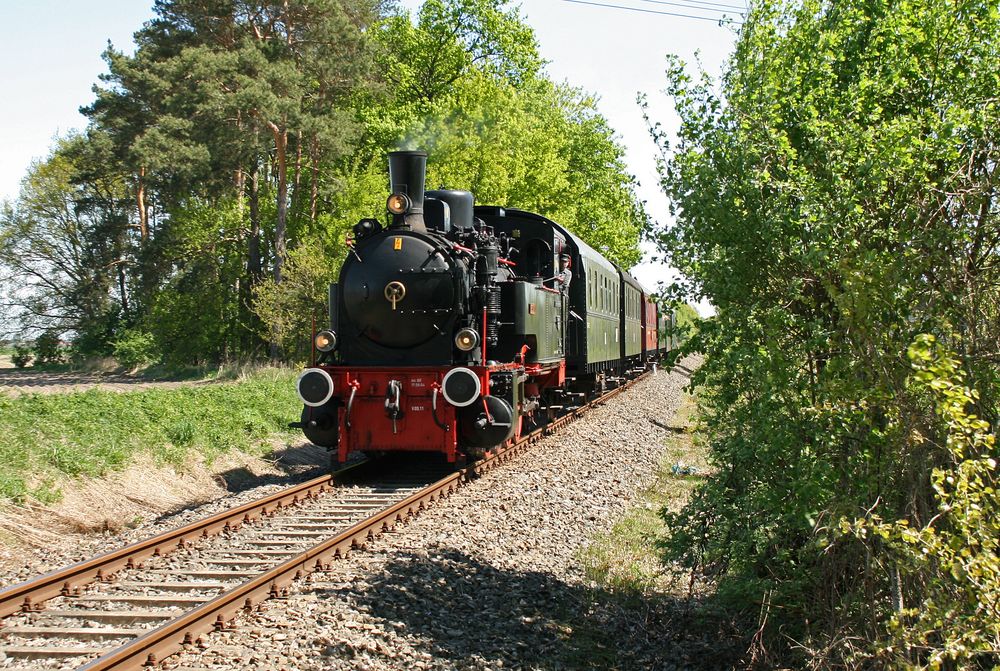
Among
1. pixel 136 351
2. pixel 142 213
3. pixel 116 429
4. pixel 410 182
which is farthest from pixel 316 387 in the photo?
pixel 142 213

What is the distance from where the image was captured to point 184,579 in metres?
6.23

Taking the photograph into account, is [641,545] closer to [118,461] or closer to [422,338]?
[422,338]

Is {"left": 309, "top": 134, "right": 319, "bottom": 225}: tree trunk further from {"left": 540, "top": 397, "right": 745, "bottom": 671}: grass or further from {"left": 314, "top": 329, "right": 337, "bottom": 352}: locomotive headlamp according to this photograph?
{"left": 540, "top": 397, "right": 745, "bottom": 671}: grass

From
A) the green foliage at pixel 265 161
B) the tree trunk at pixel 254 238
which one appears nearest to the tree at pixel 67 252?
the green foliage at pixel 265 161

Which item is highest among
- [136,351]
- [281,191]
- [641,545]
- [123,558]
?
[281,191]

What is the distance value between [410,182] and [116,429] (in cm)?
481

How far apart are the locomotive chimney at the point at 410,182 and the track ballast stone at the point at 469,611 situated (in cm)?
347

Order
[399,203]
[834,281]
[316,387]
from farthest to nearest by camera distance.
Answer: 1. [399,203]
2. [316,387]
3. [834,281]

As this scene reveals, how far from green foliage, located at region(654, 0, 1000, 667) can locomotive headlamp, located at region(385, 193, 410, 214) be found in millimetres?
5181

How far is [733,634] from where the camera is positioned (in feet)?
18.4

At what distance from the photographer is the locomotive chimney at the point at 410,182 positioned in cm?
1029

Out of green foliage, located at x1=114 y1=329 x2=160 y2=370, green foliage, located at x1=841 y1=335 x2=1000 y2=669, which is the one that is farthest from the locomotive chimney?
green foliage, located at x1=114 y1=329 x2=160 y2=370

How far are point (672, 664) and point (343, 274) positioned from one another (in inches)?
262

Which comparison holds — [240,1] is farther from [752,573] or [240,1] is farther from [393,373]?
[752,573]
